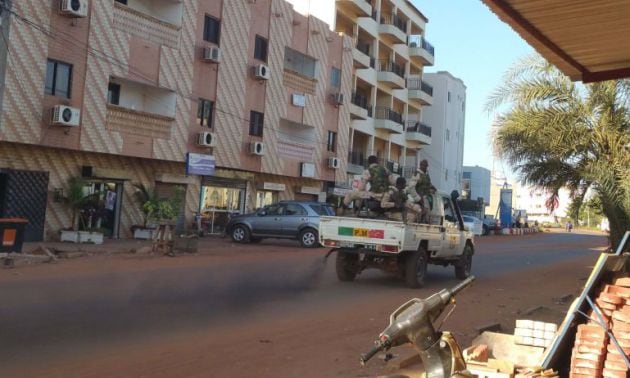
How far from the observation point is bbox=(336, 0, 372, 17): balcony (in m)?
38.9

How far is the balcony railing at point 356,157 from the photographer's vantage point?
40812 mm

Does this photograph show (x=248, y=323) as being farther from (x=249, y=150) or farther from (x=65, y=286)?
(x=249, y=150)

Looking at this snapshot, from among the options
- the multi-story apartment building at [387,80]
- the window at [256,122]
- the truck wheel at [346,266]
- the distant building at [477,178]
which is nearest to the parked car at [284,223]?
the window at [256,122]

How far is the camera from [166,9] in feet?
82.9

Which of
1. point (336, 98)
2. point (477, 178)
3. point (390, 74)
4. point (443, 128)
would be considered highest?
point (390, 74)

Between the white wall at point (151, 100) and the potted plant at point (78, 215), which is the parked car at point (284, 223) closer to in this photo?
the white wall at point (151, 100)

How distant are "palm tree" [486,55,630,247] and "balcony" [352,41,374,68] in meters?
24.0

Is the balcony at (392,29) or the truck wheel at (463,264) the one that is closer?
the truck wheel at (463,264)

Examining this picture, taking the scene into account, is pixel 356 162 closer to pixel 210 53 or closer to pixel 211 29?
pixel 211 29

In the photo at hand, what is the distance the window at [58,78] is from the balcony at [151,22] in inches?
108

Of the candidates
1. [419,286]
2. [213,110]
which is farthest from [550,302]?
[213,110]

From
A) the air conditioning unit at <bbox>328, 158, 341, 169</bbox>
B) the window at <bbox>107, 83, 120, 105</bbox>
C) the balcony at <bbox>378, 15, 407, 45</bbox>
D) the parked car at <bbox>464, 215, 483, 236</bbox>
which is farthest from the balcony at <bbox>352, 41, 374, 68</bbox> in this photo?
the window at <bbox>107, 83, 120, 105</bbox>

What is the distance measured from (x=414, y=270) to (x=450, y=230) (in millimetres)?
2136

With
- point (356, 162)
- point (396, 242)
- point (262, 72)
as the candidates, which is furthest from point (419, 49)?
point (396, 242)
